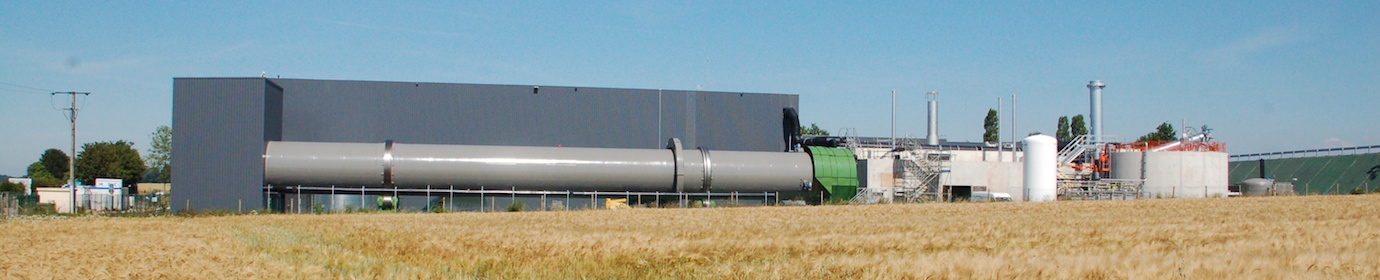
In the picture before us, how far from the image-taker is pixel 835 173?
156 feet

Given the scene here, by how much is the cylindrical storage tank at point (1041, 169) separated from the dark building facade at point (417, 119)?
37.4 feet

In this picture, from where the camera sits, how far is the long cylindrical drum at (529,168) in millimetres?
42812

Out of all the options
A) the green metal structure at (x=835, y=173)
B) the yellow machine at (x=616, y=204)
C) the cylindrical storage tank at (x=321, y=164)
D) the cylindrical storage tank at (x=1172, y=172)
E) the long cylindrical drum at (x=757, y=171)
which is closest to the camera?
the cylindrical storage tank at (x=321, y=164)

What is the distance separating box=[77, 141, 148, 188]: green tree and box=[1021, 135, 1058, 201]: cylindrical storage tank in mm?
98507

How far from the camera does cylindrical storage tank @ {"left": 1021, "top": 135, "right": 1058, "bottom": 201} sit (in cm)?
5031

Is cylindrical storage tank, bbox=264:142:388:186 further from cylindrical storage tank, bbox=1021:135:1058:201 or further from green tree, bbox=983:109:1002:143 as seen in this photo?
green tree, bbox=983:109:1002:143

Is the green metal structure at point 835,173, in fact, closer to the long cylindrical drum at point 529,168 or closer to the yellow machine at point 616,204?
the long cylindrical drum at point 529,168

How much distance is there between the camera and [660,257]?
55.8 feet

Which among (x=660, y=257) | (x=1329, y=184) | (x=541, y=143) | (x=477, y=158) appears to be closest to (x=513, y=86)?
(x=541, y=143)

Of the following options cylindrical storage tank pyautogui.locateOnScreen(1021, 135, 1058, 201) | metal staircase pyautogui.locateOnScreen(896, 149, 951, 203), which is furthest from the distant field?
cylindrical storage tank pyautogui.locateOnScreen(1021, 135, 1058, 201)

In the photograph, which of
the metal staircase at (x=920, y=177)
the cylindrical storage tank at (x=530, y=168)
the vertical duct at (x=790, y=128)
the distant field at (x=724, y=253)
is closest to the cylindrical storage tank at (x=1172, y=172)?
the metal staircase at (x=920, y=177)

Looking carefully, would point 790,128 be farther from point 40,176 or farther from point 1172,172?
point 40,176

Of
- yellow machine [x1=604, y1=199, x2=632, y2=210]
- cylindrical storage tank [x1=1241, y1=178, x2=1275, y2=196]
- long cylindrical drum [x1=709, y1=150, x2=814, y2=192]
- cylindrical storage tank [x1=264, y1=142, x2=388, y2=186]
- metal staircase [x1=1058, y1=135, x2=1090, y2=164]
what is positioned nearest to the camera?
cylindrical storage tank [x1=264, y1=142, x2=388, y2=186]

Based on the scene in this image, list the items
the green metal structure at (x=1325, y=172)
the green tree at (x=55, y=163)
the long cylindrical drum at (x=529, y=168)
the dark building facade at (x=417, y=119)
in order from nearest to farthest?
the dark building facade at (x=417, y=119)
the long cylindrical drum at (x=529, y=168)
the green metal structure at (x=1325, y=172)
the green tree at (x=55, y=163)
